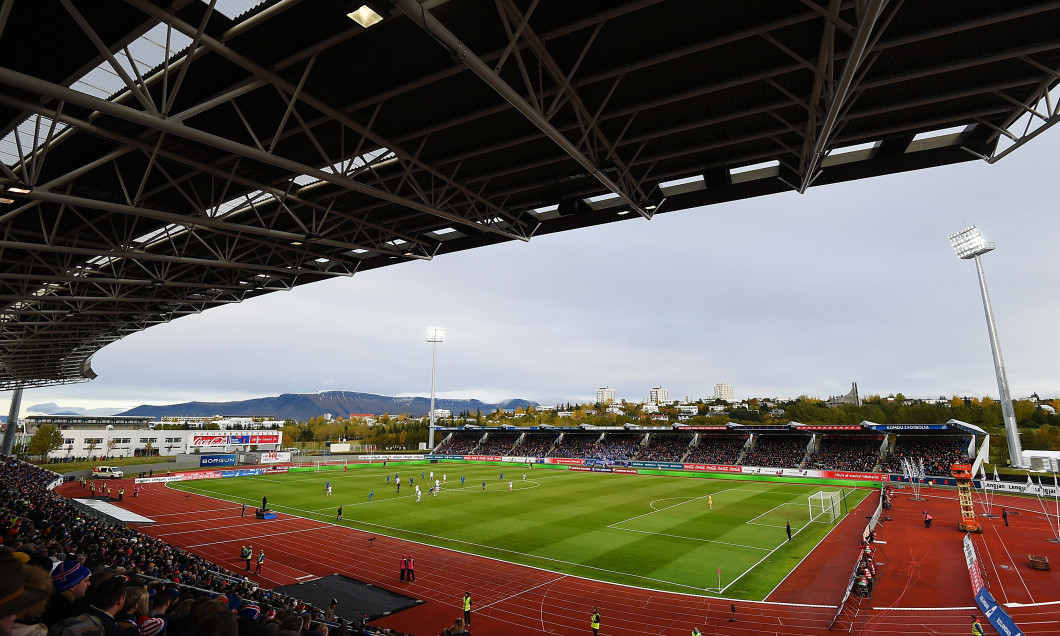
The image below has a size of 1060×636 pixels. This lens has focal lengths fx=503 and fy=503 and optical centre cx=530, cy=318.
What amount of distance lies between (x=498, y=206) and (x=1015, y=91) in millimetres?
12227

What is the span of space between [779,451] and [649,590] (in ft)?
167

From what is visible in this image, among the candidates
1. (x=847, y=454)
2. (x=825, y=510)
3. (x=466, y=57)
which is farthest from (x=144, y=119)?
(x=847, y=454)

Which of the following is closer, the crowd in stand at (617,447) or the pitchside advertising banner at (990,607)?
the pitchside advertising banner at (990,607)

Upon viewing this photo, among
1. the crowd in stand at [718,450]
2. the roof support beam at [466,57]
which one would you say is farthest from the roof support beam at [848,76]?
the crowd in stand at [718,450]

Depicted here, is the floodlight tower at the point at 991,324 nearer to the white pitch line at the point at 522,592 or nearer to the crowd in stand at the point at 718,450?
the crowd in stand at the point at 718,450

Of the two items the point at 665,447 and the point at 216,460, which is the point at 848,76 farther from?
the point at 216,460

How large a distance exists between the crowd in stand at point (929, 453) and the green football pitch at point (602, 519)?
464 inches

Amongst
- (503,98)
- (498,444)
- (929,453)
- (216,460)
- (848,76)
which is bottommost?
(216,460)

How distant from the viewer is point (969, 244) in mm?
55875

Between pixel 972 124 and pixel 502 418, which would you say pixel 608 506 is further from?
pixel 502 418

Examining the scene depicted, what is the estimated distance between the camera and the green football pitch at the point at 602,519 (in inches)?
879

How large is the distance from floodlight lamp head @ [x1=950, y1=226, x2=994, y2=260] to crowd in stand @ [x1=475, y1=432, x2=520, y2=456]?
66.9 m

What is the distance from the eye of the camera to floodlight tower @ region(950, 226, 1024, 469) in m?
52.9

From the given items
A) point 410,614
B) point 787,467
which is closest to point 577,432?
point 787,467
